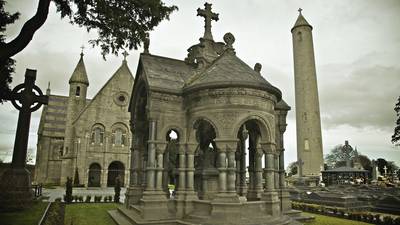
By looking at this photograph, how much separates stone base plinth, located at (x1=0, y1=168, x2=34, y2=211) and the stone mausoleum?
15.0 ft

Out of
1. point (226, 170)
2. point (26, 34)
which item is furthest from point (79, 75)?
point (226, 170)

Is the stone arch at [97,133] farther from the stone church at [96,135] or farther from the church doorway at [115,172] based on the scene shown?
the church doorway at [115,172]

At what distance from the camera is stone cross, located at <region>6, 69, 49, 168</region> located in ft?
55.2

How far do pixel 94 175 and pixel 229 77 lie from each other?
33.6 m

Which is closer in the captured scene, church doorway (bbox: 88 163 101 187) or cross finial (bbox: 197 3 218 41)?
cross finial (bbox: 197 3 218 41)

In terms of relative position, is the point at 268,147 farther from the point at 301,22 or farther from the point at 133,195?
the point at 301,22

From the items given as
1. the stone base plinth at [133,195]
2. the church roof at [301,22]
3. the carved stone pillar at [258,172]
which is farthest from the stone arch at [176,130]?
Result: the church roof at [301,22]

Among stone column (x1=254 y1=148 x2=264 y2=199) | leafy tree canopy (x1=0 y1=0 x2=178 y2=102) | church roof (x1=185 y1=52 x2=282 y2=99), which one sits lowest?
stone column (x1=254 y1=148 x2=264 y2=199)

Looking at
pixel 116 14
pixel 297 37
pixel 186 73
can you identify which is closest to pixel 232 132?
pixel 186 73

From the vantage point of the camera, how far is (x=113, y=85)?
4266 centimetres

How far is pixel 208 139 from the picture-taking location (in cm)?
1573

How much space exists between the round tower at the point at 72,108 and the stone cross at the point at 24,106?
22110mm

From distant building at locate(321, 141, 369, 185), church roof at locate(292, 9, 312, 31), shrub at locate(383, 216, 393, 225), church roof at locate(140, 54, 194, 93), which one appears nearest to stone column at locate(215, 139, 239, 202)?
church roof at locate(140, 54, 194, 93)

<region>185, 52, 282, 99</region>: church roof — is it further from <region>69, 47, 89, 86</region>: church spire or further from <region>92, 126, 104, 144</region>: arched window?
<region>69, 47, 89, 86</region>: church spire
